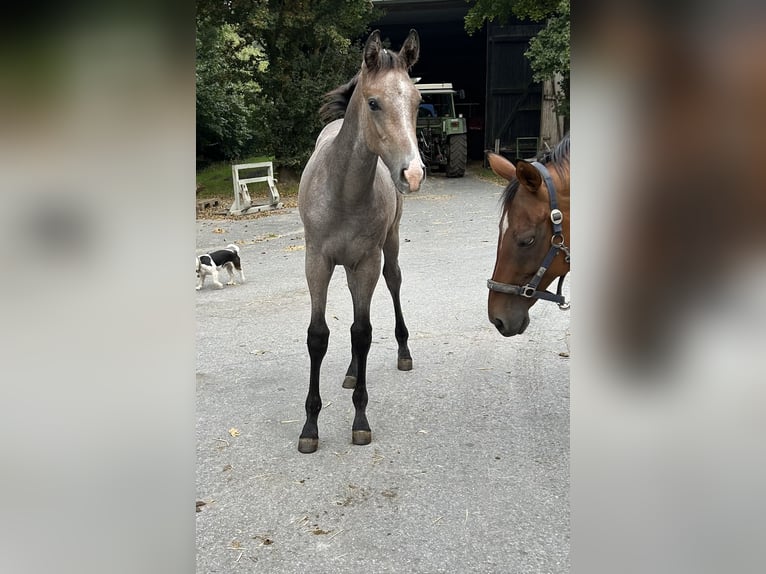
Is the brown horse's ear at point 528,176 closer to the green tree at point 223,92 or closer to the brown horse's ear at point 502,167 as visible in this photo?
the brown horse's ear at point 502,167

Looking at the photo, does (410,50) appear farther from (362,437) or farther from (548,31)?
(548,31)

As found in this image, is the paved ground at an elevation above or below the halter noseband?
below

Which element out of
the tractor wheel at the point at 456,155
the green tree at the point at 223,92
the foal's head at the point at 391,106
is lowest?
the foal's head at the point at 391,106

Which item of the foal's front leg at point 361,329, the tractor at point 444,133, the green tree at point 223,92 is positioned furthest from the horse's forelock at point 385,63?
the tractor at point 444,133

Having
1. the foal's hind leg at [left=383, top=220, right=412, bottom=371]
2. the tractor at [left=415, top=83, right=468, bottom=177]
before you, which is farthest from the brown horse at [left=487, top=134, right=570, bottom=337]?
the tractor at [left=415, top=83, right=468, bottom=177]

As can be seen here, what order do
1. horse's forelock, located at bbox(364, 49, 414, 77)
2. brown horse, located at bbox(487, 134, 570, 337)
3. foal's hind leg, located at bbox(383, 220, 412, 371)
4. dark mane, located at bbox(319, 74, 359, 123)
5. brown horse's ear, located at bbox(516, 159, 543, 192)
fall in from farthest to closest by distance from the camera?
foal's hind leg, located at bbox(383, 220, 412, 371), dark mane, located at bbox(319, 74, 359, 123), horse's forelock, located at bbox(364, 49, 414, 77), brown horse, located at bbox(487, 134, 570, 337), brown horse's ear, located at bbox(516, 159, 543, 192)

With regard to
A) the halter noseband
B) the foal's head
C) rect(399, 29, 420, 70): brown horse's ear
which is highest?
rect(399, 29, 420, 70): brown horse's ear

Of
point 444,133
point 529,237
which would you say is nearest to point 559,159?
point 529,237

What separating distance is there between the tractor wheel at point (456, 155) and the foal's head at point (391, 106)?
13226 millimetres

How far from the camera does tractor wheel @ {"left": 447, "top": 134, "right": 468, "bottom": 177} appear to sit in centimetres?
1559

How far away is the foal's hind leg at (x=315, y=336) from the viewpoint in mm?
3053

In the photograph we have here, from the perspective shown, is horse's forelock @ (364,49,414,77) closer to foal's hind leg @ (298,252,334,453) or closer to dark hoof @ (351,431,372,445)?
foal's hind leg @ (298,252,334,453)

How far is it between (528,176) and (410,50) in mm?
784

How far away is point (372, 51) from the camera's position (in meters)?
2.54
